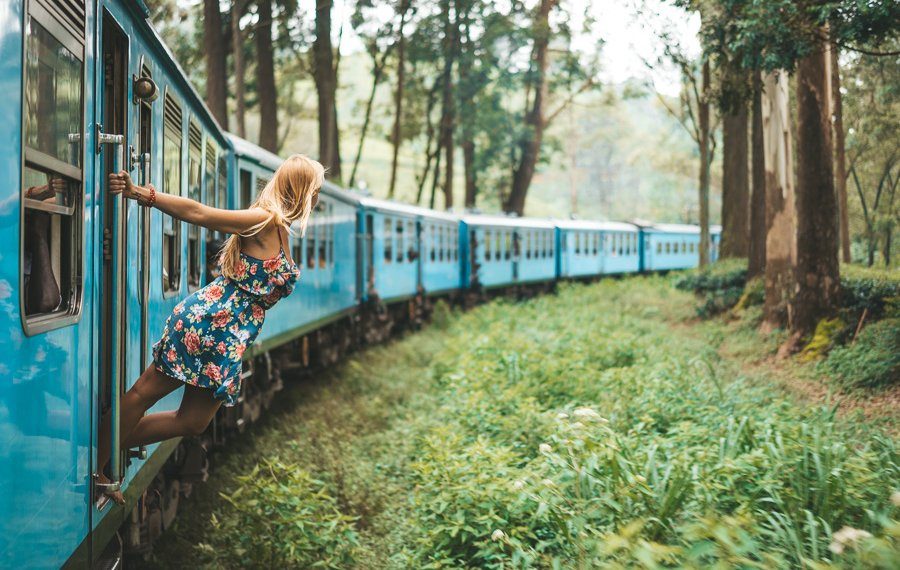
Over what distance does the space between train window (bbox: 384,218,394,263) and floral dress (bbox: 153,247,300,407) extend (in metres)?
14.4

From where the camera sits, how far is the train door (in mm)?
3367

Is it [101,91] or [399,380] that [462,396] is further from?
[101,91]

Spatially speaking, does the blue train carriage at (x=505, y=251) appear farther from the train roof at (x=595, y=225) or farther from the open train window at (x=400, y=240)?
the open train window at (x=400, y=240)

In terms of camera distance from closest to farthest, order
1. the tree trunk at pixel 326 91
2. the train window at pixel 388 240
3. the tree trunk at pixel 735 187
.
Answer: the train window at pixel 388 240 → the tree trunk at pixel 735 187 → the tree trunk at pixel 326 91

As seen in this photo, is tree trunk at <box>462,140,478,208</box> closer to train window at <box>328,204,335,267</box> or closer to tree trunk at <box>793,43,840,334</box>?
train window at <box>328,204,335,267</box>

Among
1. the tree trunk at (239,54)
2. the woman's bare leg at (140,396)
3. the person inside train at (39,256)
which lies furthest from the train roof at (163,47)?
the tree trunk at (239,54)

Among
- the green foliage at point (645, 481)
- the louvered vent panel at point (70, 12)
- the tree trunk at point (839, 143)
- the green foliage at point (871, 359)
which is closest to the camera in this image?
the louvered vent panel at point (70, 12)

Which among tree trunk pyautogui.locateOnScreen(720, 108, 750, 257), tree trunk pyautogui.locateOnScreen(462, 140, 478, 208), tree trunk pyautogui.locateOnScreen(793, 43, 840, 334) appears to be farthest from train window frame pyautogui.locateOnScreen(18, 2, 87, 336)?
tree trunk pyautogui.locateOnScreen(462, 140, 478, 208)

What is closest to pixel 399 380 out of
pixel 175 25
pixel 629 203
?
pixel 175 25

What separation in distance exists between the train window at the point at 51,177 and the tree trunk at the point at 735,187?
59.6 feet

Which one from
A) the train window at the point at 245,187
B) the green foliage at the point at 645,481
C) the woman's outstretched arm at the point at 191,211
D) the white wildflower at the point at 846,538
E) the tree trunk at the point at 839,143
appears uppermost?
the tree trunk at the point at 839,143

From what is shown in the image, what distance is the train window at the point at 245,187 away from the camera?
8922 millimetres

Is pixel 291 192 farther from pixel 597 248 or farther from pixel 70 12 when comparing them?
pixel 597 248

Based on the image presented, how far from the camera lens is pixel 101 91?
3.35 metres
